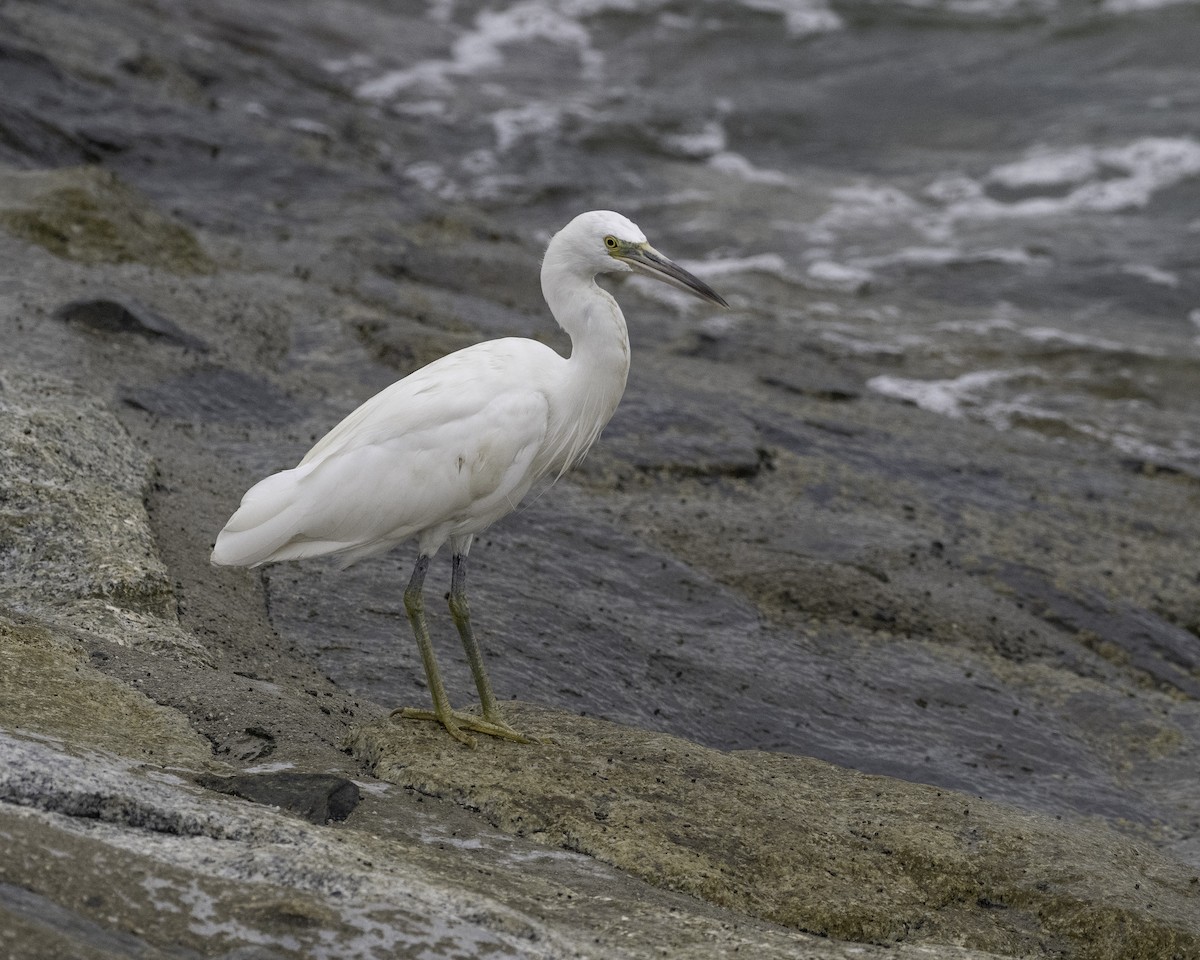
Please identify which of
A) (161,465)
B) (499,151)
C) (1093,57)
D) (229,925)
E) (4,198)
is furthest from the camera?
(1093,57)

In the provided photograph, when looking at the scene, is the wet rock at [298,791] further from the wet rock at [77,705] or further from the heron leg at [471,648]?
the heron leg at [471,648]

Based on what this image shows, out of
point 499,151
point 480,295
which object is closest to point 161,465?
point 480,295

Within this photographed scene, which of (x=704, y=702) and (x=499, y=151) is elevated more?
(x=499, y=151)

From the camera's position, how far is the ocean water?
35.1 feet

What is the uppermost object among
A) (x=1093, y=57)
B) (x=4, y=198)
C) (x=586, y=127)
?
(x=1093, y=57)

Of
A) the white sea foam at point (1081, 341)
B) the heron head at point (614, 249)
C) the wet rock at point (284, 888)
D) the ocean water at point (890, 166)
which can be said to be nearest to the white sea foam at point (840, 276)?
the ocean water at point (890, 166)

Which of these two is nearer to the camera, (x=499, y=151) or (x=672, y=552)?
(x=672, y=552)

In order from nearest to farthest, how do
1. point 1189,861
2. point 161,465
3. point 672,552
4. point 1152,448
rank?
point 1189,861 → point 161,465 → point 672,552 → point 1152,448

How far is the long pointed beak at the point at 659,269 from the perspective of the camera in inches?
191

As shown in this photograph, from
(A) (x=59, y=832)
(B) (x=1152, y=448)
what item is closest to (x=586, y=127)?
(B) (x=1152, y=448)

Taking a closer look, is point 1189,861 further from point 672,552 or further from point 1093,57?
point 1093,57

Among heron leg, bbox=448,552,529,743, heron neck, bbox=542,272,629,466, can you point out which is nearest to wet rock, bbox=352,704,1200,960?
heron leg, bbox=448,552,529,743

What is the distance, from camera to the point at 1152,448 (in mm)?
9320

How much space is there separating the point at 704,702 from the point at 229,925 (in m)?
2.86
